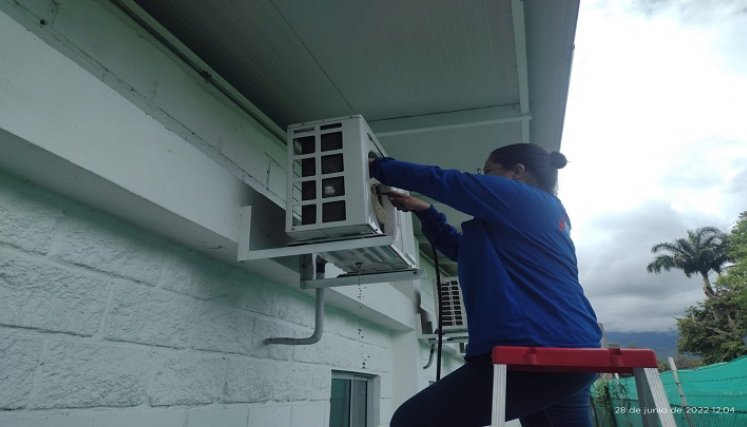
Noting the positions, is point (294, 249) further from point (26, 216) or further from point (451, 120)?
point (451, 120)

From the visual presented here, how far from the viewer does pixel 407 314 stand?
397 cm

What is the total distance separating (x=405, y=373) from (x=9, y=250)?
11.0ft

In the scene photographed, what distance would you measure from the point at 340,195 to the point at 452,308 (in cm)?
331

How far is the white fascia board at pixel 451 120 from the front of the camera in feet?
7.55

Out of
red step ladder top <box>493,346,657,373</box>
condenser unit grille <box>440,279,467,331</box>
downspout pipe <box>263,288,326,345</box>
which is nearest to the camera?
red step ladder top <box>493,346,657,373</box>

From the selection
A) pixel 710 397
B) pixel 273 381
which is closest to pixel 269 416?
pixel 273 381

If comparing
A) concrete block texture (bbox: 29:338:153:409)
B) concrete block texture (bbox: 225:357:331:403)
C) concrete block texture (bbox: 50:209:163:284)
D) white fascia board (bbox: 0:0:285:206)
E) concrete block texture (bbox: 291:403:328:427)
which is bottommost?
concrete block texture (bbox: 291:403:328:427)

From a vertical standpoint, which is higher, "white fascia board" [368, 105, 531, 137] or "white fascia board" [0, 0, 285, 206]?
"white fascia board" [368, 105, 531, 137]

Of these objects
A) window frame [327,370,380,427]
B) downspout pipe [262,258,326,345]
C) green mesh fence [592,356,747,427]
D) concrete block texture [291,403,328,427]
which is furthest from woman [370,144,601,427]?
green mesh fence [592,356,747,427]

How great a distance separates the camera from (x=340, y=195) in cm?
158

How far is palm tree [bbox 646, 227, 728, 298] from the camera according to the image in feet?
83.4

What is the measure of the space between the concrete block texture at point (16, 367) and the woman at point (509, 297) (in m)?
1.01

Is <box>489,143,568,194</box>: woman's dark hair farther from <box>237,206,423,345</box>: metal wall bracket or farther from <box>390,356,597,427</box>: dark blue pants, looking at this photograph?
<box>390,356,597,427</box>: dark blue pants

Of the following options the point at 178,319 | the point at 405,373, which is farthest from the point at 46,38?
the point at 405,373
